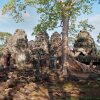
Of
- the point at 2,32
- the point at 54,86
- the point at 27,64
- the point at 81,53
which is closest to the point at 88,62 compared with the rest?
the point at 81,53

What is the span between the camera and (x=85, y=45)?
43.5 metres

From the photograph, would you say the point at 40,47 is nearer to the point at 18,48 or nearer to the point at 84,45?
the point at 18,48

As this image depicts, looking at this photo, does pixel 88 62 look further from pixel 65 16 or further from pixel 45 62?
pixel 65 16

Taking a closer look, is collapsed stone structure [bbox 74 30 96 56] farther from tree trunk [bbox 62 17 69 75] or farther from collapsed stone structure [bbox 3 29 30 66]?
tree trunk [bbox 62 17 69 75]

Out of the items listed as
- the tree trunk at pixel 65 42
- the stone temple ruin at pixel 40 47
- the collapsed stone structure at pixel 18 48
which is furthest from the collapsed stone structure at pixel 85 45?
the tree trunk at pixel 65 42

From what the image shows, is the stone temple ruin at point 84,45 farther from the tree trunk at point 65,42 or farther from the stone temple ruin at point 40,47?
the tree trunk at point 65,42

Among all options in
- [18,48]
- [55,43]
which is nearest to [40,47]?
[55,43]

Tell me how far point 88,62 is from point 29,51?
910 cm

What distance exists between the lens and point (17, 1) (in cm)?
3222

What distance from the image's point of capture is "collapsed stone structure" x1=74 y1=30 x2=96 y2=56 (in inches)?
1716

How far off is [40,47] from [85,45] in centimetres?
636

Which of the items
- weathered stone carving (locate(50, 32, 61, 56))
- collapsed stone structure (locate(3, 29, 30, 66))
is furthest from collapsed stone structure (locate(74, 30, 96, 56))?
collapsed stone structure (locate(3, 29, 30, 66))

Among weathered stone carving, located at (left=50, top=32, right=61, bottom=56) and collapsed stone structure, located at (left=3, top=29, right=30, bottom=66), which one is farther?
weathered stone carving, located at (left=50, top=32, right=61, bottom=56)

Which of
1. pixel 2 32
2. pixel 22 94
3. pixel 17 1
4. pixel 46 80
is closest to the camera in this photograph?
pixel 22 94
